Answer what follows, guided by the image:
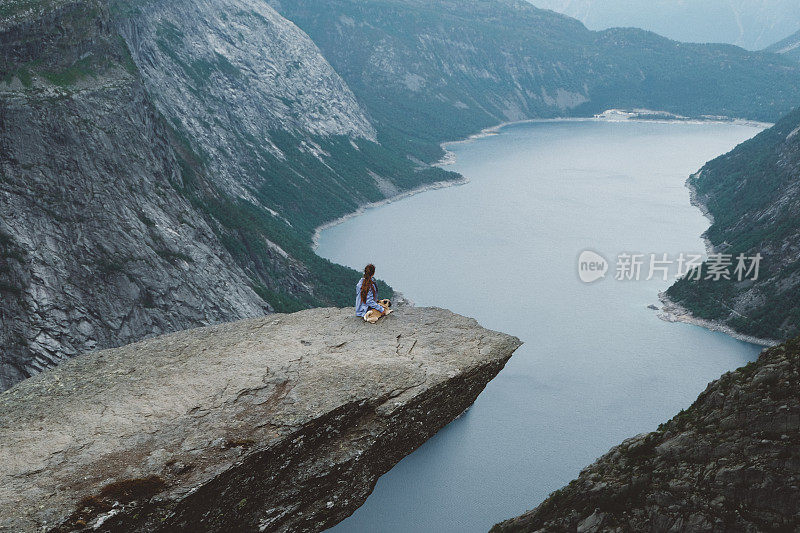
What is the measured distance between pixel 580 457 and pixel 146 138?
199ft

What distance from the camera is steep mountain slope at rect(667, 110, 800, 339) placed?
106 metres

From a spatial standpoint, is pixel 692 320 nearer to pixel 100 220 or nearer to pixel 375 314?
pixel 100 220

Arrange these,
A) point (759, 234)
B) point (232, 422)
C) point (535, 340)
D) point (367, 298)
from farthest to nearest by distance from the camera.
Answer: point (759, 234) → point (535, 340) → point (367, 298) → point (232, 422)

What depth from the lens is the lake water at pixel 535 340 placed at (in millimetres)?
71250

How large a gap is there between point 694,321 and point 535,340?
28222 mm

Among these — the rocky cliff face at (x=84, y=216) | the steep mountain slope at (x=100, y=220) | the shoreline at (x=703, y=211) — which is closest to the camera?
the rocky cliff face at (x=84, y=216)

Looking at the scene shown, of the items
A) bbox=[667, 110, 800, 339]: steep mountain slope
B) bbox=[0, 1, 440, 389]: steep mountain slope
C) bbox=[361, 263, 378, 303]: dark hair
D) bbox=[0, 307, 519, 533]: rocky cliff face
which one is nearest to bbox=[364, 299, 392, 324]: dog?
bbox=[0, 307, 519, 533]: rocky cliff face

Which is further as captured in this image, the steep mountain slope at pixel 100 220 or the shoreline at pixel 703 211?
the shoreline at pixel 703 211

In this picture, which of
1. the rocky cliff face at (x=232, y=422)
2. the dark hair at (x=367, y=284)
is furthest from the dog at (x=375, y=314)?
the dark hair at (x=367, y=284)

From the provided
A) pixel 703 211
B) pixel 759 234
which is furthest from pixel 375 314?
pixel 703 211

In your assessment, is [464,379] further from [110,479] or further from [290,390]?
[110,479]

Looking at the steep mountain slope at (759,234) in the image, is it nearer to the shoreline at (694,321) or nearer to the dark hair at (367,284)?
the shoreline at (694,321)

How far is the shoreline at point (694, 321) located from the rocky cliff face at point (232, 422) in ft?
313

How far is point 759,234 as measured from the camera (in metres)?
126
